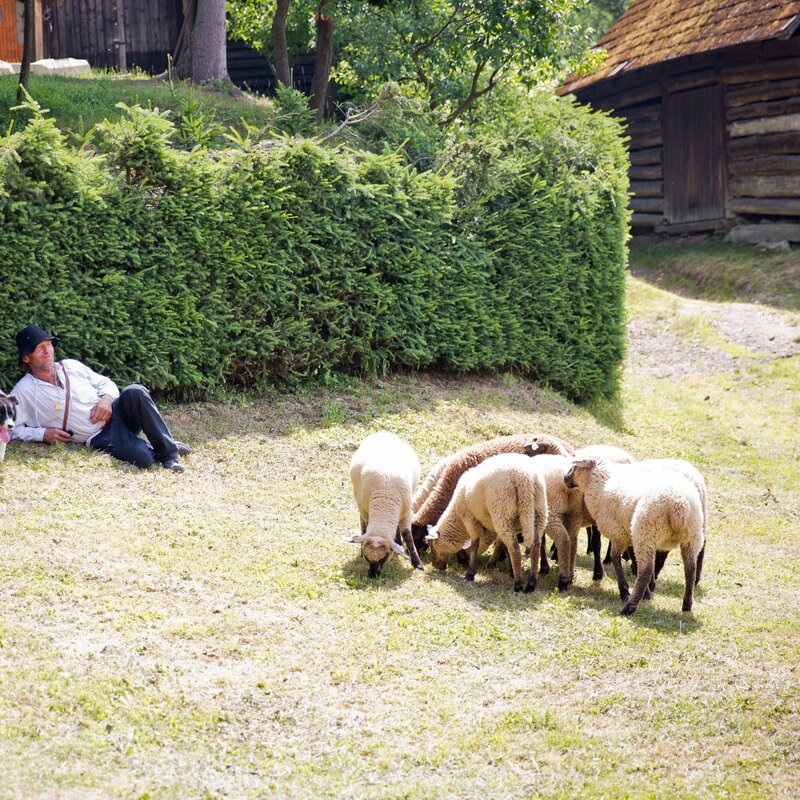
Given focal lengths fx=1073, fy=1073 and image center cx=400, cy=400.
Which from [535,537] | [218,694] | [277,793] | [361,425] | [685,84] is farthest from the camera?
[685,84]

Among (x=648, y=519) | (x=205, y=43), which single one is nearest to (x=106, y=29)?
(x=205, y=43)

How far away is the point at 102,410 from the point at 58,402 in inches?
15.1

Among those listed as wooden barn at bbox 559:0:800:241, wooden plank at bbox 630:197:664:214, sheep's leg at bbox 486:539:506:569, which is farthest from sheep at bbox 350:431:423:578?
wooden plank at bbox 630:197:664:214

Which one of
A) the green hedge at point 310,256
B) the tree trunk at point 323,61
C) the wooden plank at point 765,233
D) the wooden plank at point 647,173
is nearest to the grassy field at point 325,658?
the green hedge at point 310,256

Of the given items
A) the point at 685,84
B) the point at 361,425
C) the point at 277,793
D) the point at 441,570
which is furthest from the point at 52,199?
the point at 685,84

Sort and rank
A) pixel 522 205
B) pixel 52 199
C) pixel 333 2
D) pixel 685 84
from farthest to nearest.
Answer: pixel 685 84
pixel 333 2
pixel 522 205
pixel 52 199

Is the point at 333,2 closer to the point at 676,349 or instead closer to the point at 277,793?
the point at 676,349

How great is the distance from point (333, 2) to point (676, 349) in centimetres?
782

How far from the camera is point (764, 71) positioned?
68.5ft

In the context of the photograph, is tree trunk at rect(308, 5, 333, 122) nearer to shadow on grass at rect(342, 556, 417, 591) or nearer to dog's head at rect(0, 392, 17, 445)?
dog's head at rect(0, 392, 17, 445)

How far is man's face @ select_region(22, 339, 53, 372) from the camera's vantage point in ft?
30.8

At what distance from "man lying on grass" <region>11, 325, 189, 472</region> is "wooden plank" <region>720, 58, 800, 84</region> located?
15.6 m

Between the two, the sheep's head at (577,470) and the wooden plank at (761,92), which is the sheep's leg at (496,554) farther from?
the wooden plank at (761,92)

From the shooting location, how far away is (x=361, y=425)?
38.0 feet
